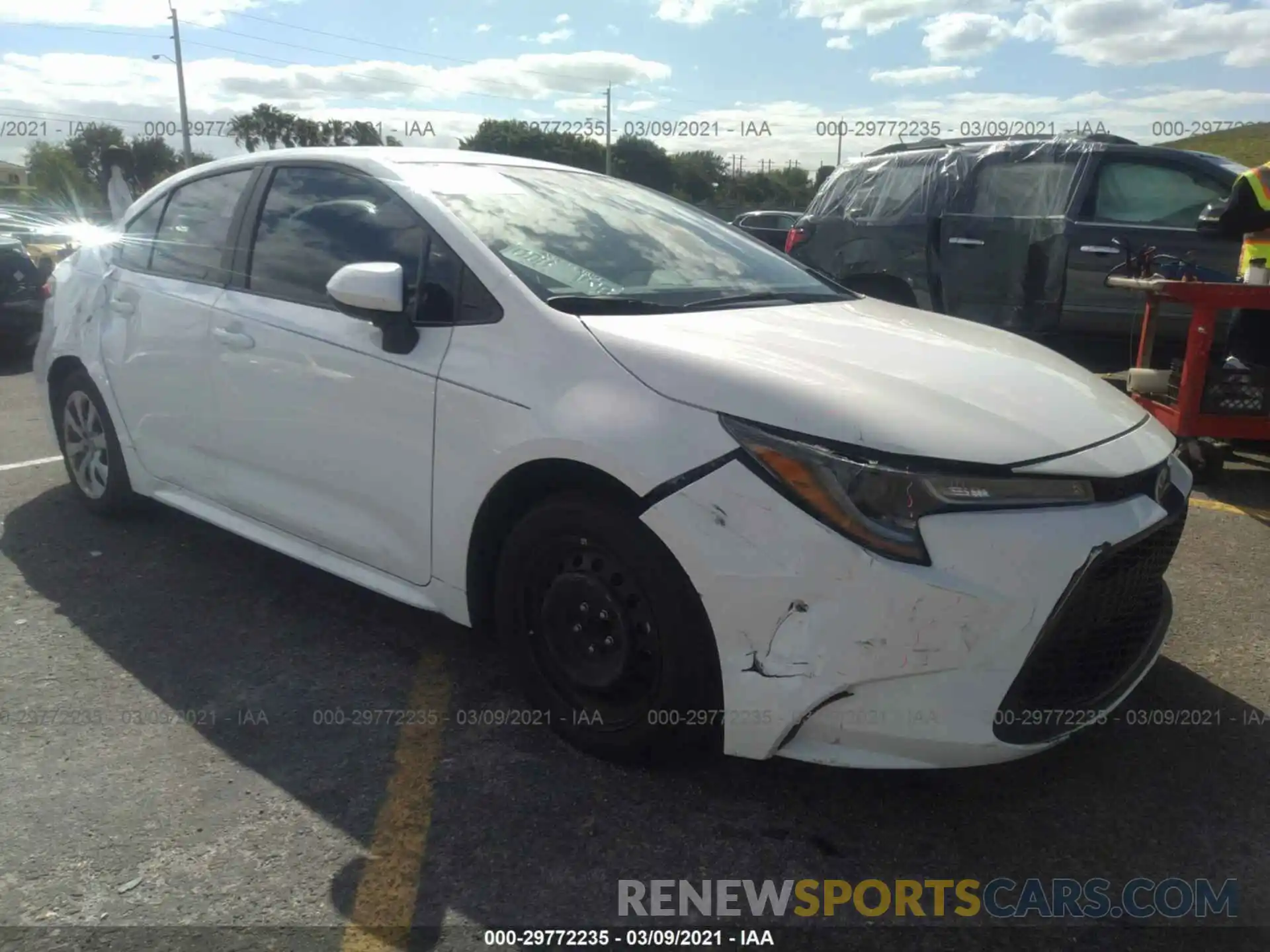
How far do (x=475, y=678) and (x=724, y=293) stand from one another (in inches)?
56.6

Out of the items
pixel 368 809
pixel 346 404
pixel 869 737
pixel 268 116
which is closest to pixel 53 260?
pixel 346 404

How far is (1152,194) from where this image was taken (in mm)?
7051

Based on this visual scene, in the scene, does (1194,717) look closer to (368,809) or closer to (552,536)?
(552,536)

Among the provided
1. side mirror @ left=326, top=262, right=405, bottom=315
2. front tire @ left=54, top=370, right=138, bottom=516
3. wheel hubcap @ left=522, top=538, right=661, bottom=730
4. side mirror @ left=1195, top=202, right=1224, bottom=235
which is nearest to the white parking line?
front tire @ left=54, top=370, right=138, bottom=516

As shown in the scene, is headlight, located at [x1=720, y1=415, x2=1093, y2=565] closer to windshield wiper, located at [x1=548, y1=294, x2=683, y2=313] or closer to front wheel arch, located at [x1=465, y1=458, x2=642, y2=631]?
front wheel arch, located at [x1=465, y1=458, x2=642, y2=631]

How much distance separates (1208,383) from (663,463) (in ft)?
13.5

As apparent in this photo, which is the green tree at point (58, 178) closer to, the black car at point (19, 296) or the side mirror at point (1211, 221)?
the black car at point (19, 296)

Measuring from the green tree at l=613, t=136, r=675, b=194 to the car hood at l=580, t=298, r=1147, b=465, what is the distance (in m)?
53.9

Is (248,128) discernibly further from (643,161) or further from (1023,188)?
(1023,188)

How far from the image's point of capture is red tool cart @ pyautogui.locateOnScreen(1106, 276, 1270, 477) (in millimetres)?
5016

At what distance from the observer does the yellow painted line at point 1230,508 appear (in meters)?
4.99

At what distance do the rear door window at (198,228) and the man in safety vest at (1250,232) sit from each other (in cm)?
471

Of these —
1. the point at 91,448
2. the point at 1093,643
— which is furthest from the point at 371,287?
the point at 91,448

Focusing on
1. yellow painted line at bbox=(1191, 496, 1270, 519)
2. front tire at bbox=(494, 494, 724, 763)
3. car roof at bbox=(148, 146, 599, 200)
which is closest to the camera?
front tire at bbox=(494, 494, 724, 763)
